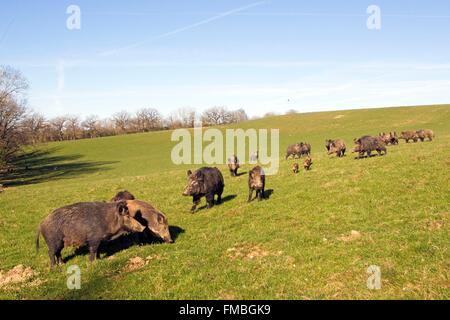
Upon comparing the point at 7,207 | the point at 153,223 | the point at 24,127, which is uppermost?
the point at 24,127

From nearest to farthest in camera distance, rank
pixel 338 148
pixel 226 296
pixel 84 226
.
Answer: pixel 226 296 → pixel 84 226 → pixel 338 148

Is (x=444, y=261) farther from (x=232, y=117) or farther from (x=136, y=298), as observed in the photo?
(x=232, y=117)

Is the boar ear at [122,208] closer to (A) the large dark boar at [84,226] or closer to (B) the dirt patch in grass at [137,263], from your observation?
(A) the large dark boar at [84,226]

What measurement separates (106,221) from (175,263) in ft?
9.26

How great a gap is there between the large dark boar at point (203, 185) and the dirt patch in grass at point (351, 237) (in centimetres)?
727

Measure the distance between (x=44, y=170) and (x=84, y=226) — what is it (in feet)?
175

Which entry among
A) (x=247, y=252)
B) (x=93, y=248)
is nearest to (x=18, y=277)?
(x=93, y=248)

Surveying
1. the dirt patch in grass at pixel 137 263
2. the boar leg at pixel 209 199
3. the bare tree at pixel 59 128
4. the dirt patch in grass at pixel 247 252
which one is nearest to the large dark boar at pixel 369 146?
the boar leg at pixel 209 199

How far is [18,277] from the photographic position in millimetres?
10031

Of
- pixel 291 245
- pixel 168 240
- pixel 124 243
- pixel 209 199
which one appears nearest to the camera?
pixel 291 245

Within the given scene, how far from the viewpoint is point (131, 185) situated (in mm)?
26422

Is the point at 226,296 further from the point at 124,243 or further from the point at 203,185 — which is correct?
the point at 203,185

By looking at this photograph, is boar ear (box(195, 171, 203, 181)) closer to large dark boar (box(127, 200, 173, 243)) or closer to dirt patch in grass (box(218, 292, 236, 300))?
large dark boar (box(127, 200, 173, 243))
